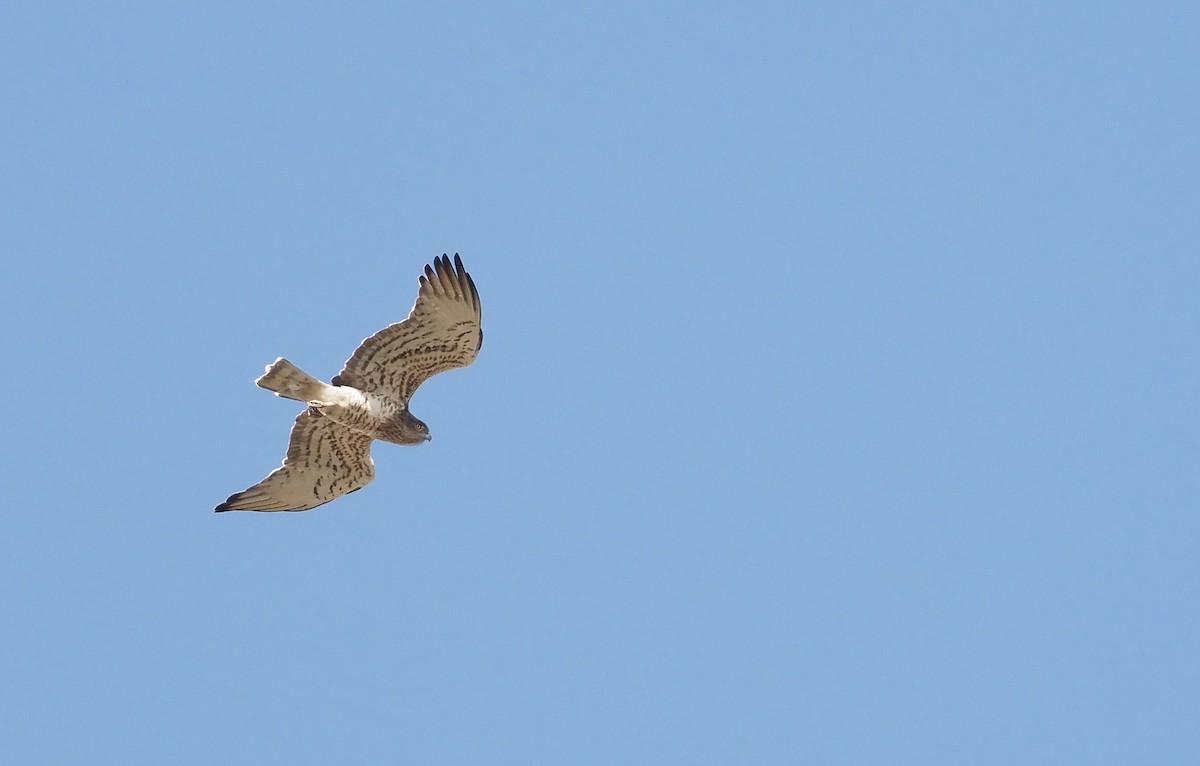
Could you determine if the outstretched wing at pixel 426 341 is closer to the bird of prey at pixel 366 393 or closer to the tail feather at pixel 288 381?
the bird of prey at pixel 366 393

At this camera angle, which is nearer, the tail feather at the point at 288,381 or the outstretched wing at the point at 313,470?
the tail feather at the point at 288,381

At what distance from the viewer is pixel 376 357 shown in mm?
14711

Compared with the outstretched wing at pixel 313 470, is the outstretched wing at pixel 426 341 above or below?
above

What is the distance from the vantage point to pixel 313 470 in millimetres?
15500

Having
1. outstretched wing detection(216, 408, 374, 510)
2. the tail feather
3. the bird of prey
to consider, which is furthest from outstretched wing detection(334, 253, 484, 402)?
outstretched wing detection(216, 408, 374, 510)

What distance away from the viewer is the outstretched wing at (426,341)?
559 inches

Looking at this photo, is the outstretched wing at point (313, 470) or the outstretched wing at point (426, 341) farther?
the outstretched wing at point (313, 470)

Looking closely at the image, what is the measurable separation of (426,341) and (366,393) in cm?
77

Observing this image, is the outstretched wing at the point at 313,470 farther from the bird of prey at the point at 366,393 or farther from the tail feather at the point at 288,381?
the tail feather at the point at 288,381

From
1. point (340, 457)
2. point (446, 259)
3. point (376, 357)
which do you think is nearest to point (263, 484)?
point (340, 457)

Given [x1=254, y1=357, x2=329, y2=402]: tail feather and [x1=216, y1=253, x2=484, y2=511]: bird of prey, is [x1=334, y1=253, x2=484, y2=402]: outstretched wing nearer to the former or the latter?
[x1=216, y1=253, x2=484, y2=511]: bird of prey

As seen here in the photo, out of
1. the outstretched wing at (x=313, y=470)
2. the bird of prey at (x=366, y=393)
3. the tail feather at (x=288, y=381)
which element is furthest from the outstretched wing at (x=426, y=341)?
the outstretched wing at (x=313, y=470)

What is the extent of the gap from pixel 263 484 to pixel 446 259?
9.82ft

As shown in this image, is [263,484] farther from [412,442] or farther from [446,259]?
[446,259]
